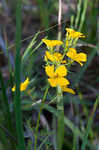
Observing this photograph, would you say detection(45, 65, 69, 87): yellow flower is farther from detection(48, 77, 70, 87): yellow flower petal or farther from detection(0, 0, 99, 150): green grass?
detection(0, 0, 99, 150): green grass

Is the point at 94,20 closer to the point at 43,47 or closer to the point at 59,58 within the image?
the point at 43,47

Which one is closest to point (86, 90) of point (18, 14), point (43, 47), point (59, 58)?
point (43, 47)

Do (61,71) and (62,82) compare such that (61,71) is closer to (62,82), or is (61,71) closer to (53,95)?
(62,82)

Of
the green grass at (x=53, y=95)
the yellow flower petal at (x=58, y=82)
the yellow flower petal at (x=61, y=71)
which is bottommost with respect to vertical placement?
the green grass at (x=53, y=95)

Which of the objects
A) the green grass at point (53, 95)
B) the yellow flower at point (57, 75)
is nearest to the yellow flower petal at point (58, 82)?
the yellow flower at point (57, 75)

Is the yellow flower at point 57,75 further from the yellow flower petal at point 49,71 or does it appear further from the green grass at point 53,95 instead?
the green grass at point 53,95

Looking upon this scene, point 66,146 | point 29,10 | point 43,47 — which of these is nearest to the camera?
point 43,47

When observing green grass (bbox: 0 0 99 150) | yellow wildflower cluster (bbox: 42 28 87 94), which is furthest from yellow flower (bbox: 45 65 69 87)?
green grass (bbox: 0 0 99 150)

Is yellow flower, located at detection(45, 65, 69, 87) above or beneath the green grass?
above

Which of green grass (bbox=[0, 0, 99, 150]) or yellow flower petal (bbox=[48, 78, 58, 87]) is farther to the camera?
green grass (bbox=[0, 0, 99, 150])

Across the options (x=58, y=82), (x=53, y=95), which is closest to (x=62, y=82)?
(x=58, y=82)

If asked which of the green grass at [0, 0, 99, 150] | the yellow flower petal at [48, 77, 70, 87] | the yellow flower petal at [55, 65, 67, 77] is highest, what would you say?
the yellow flower petal at [55, 65, 67, 77]
